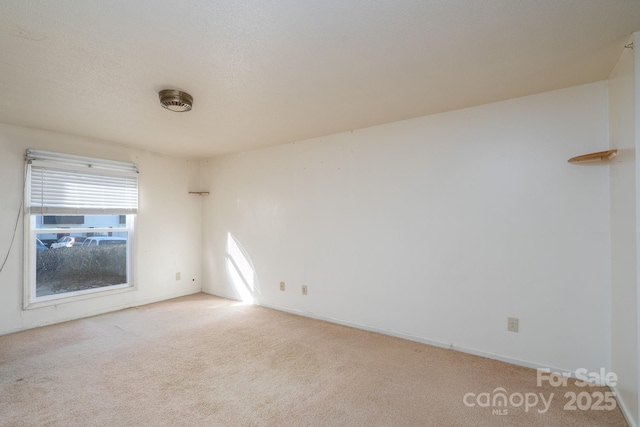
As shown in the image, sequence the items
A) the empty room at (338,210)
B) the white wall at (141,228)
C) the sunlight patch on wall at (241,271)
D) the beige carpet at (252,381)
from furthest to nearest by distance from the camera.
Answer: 1. the sunlight patch on wall at (241,271)
2. the white wall at (141,228)
3. the beige carpet at (252,381)
4. the empty room at (338,210)

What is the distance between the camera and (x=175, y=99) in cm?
240

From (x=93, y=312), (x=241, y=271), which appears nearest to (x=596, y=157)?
(x=241, y=271)

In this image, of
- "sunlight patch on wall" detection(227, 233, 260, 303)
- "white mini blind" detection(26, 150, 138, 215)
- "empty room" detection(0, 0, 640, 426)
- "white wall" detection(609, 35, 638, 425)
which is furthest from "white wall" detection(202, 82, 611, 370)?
"white mini blind" detection(26, 150, 138, 215)

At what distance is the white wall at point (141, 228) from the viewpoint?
129 inches

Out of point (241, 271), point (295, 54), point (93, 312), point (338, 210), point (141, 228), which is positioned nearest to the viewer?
point (295, 54)

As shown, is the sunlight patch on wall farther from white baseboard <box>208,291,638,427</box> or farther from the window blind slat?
the window blind slat

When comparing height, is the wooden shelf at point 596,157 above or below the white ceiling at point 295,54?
below

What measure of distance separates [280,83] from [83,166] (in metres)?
3.07

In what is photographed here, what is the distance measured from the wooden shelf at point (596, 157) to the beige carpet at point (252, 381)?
1689mm

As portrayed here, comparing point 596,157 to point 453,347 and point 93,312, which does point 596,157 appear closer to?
point 453,347

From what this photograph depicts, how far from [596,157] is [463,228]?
1074 millimetres

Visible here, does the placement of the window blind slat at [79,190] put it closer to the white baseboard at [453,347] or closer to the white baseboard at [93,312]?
the white baseboard at [93,312]

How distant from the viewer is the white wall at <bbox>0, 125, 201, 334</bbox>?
328 cm

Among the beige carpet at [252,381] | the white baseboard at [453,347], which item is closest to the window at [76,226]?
the beige carpet at [252,381]
